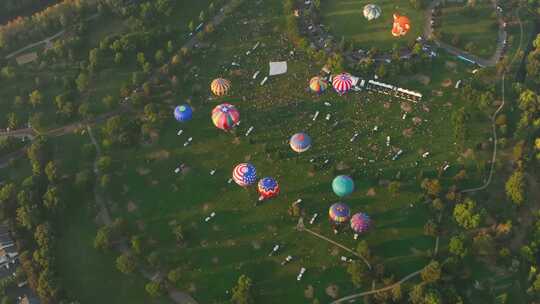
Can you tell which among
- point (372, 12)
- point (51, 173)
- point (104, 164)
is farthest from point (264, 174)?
point (372, 12)

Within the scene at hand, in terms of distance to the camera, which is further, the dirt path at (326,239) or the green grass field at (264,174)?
the green grass field at (264,174)

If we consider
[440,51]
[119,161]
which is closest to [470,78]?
[440,51]

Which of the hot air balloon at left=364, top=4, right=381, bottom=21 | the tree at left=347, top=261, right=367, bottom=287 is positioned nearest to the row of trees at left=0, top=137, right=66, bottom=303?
the tree at left=347, top=261, right=367, bottom=287

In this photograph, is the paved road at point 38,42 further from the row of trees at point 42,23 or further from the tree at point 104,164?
the tree at point 104,164

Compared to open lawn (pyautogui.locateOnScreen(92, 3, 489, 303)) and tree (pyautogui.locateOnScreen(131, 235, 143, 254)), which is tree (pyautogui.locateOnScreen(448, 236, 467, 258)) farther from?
tree (pyautogui.locateOnScreen(131, 235, 143, 254))

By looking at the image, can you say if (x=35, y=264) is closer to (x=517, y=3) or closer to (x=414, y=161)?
(x=414, y=161)

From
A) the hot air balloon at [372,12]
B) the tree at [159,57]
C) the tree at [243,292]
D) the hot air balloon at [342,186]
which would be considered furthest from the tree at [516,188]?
the tree at [159,57]
